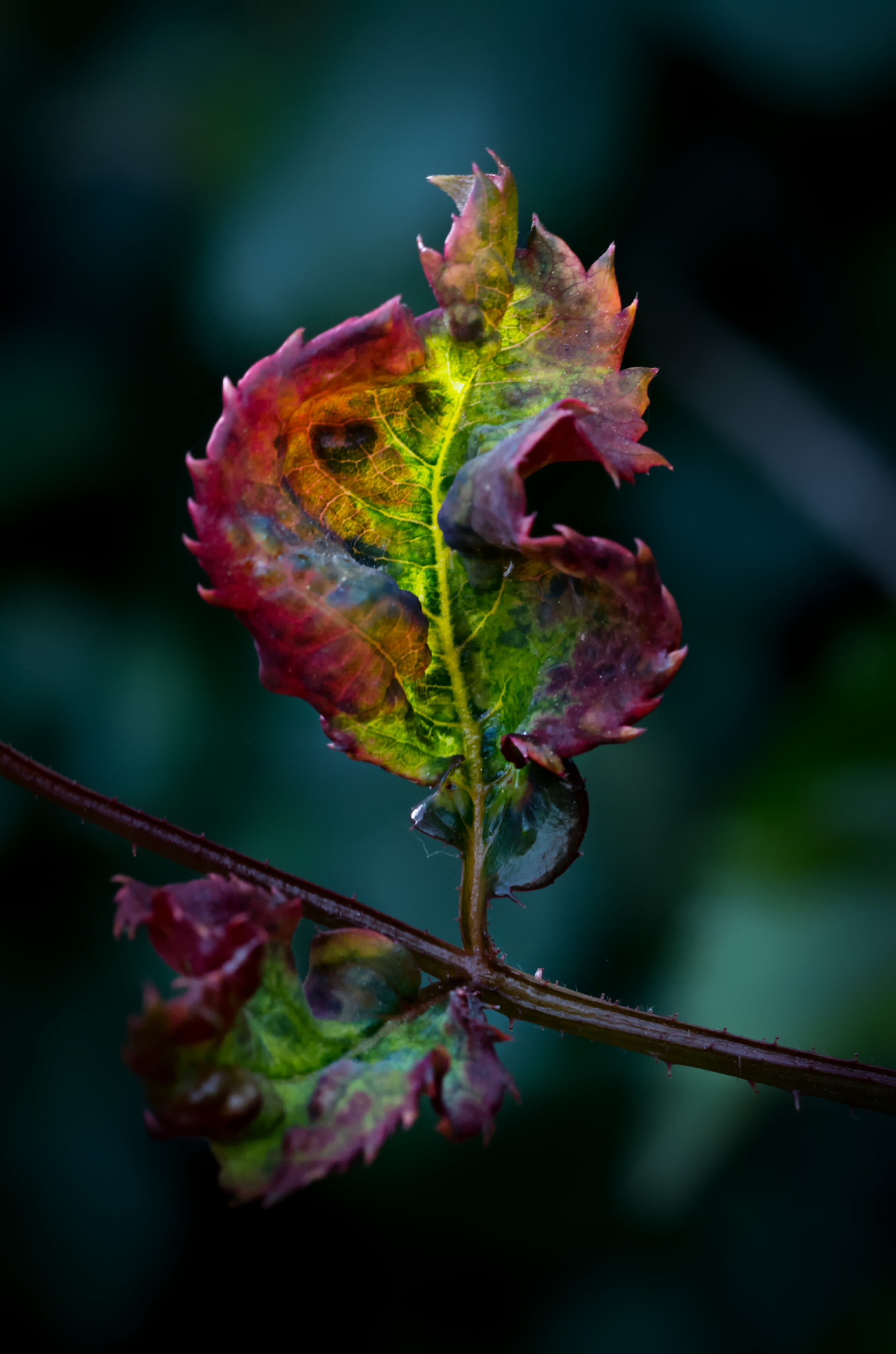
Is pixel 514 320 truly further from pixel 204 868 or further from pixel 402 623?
pixel 204 868

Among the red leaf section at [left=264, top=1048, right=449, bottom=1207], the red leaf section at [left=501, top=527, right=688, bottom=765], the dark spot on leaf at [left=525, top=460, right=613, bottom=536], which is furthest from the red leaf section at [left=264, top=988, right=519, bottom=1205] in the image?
the dark spot on leaf at [left=525, top=460, right=613, bottom=536]

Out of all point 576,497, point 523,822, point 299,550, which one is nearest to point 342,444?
point 299,550

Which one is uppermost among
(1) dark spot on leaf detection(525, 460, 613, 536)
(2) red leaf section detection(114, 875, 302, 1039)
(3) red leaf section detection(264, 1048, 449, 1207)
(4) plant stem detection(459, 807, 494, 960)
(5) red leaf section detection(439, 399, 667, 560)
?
(1) dark spot on leaf detection(525, 460, 613, 536)

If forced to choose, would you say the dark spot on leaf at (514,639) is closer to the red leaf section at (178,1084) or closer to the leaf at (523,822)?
the leaf at (523,822)

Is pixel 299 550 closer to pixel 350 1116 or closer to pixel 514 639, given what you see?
pixel 514 639

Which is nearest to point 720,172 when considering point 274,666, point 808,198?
point 808,198

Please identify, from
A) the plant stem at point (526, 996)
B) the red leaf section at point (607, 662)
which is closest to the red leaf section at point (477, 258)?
the red leaf section at point (607, 662)

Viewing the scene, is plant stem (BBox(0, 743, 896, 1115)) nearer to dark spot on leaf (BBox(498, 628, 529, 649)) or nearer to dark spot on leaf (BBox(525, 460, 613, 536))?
dark spot on leaf (BBox(498, 628, 529, 649))
